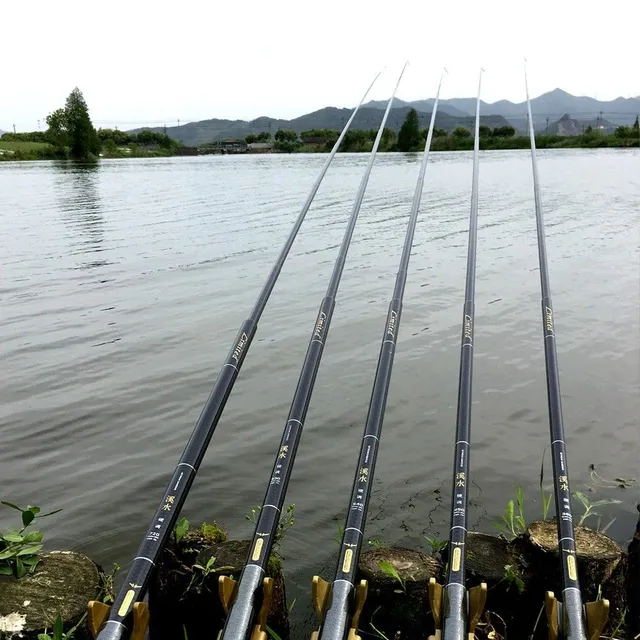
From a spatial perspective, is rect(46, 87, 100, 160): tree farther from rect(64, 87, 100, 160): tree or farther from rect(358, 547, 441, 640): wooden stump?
rect(358, 547, 441, 640): wooden stump

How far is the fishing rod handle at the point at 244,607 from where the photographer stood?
93.5 inches

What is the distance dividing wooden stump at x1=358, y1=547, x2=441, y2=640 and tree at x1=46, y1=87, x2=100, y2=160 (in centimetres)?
8767

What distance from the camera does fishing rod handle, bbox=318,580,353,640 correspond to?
2.44m

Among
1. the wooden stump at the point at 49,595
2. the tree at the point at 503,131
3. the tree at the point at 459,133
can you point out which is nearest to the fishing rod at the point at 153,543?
the wooden stump at the point at 49,595

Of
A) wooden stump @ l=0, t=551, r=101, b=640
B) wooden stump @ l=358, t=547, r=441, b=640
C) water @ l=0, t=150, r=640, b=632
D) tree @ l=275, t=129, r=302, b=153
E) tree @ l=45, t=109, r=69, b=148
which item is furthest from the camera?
tree @ l=275, t=129, r=302, b=153

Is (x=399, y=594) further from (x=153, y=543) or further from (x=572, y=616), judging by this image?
(x=153, y=543)

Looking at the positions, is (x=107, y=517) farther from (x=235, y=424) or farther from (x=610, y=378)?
(x=610, y=378)

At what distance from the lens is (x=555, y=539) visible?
3.76 meters

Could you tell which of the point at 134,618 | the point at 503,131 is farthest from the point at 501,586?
the point at 503,131

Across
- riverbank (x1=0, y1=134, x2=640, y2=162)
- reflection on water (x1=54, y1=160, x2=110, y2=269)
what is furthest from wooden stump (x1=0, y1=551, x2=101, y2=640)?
riverbank (x1=0, y1=134, x2=640, y2=162)

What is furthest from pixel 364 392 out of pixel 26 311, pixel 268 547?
pixel 26 311

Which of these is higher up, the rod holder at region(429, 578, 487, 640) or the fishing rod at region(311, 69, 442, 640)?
the fishing rod at region(311, 69, 442, 640)

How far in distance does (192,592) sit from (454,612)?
162 centimetres

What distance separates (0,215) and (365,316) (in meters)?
18.1
